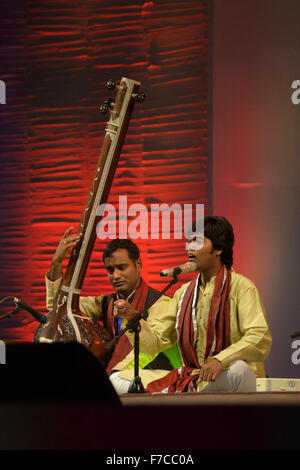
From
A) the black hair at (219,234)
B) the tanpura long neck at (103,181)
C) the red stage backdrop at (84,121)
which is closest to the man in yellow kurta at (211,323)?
the black hair at (219,234)

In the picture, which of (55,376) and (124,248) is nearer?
(55,376)

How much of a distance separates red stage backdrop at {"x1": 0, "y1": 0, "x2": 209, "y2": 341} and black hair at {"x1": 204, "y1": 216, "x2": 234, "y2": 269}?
0.93 meters

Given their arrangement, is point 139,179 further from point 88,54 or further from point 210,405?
point 210,405

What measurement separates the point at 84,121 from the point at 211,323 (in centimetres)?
191

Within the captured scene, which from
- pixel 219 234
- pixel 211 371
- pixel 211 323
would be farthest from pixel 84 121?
pixel 211 371

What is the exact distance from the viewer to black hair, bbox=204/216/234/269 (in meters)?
3.27

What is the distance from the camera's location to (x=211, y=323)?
125 inches

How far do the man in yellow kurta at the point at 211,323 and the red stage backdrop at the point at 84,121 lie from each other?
90 cm

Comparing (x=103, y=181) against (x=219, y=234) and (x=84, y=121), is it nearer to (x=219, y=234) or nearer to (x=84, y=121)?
(x=219, y=234)

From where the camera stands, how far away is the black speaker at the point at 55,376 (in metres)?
0.85

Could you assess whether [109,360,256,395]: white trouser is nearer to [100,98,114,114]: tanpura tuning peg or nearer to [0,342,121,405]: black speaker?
[100,98,114,114]: tanpura tuning peg

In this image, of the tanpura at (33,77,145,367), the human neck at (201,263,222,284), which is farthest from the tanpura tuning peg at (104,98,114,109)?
the human neck at (201,263,222,284)

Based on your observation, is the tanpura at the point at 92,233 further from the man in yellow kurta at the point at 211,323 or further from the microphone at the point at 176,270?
the microphone at the point at 176,270

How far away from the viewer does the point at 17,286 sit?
4527mm
